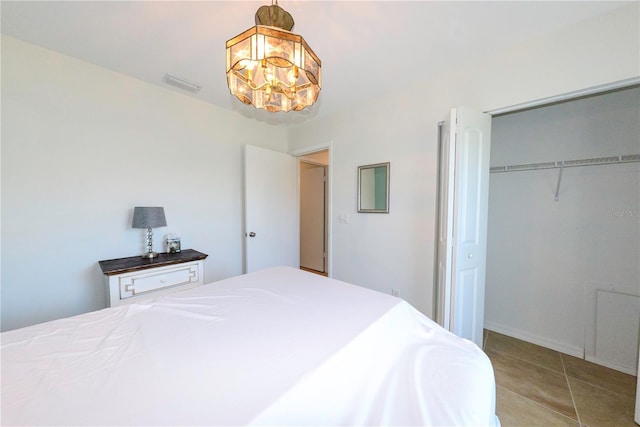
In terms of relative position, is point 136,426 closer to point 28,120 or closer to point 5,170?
point 5,170

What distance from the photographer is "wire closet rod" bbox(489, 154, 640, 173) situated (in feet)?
5.87

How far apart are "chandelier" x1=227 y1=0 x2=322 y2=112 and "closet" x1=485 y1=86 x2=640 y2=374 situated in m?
2.20

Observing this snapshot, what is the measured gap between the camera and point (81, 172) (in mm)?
1936

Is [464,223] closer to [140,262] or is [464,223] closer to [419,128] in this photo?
[419,128]

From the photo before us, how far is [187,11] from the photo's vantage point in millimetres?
1419

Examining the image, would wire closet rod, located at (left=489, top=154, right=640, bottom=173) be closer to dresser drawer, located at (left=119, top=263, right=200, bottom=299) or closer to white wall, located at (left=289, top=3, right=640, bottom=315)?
white wall, located at (left=289, top=3, right=640, bottom=315)

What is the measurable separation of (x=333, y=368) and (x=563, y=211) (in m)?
2.52

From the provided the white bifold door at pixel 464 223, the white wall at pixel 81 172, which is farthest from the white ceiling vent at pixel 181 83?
the white bifold door at pixel 464 223

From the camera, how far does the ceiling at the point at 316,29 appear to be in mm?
1388

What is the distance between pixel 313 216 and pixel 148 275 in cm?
298

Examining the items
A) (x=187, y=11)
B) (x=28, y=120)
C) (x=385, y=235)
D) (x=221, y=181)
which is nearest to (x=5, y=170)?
(x=28, y=120)

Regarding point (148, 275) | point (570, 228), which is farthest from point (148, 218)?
point (570, 228)

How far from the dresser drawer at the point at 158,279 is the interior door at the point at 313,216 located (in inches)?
99.8

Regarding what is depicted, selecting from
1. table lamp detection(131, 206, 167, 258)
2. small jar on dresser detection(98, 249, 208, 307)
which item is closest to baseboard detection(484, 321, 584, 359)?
small jar on dresser detection(98, 249, 208, 307)
